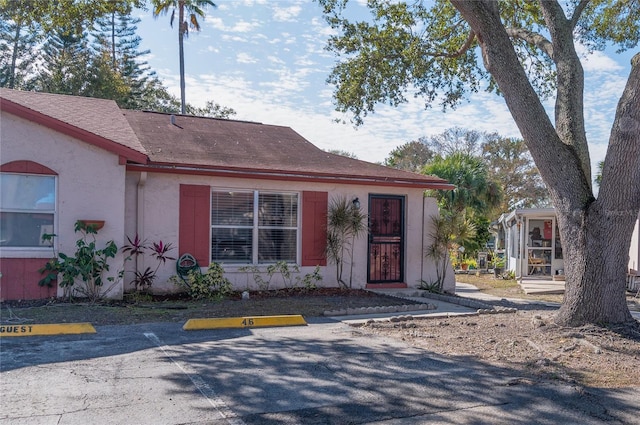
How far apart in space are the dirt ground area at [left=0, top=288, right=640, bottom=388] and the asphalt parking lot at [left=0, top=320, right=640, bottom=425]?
0.48 meters

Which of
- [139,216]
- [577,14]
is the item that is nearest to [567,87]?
[577,14]

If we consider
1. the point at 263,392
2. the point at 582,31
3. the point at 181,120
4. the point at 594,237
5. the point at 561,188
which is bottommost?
the point at 263,392

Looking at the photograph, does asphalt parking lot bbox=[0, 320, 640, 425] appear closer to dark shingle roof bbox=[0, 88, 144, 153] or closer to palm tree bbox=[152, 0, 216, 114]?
dark shingle roof bbox=[0, 88, 144, 153]

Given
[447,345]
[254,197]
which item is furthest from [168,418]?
[254,197]

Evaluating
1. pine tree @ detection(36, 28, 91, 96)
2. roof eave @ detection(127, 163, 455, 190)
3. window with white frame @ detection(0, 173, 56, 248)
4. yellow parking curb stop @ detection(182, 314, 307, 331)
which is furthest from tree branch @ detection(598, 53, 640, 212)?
pine tree @ detection(36, 28, 91, 96)

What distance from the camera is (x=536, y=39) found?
31.9ft

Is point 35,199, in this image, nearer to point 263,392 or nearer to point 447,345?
point 263,392

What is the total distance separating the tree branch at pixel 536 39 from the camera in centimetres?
916

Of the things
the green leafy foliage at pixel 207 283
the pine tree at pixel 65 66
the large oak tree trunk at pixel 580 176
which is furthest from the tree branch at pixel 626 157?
the pine tree at pixel 65 66

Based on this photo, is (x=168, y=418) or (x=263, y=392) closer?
(x=168, y=418)

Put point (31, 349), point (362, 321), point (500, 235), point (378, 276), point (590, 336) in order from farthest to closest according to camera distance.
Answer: point (500, 235) → point (378, 276) → point (362, 321) → point (590, 336) → point (31, 349)

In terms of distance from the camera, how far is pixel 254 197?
471 inches

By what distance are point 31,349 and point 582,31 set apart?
12.3 m

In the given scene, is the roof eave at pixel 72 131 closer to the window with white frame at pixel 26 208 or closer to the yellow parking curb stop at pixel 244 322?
the window with white frame at pixel 26 208
